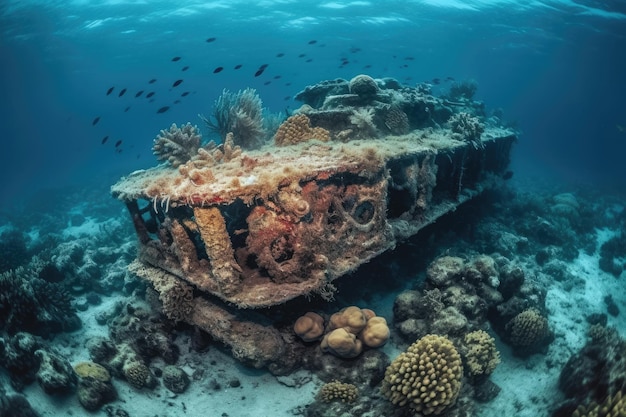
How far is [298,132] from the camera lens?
386 inches

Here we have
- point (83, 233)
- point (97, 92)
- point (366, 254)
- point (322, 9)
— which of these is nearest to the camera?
point (366, 254)

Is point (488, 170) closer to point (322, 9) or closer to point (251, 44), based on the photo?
point (322, 9)

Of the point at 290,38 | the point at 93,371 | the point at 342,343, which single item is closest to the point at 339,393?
the point at 342,343

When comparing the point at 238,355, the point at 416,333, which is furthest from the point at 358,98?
the point at 238,355

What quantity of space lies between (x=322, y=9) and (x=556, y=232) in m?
31.9

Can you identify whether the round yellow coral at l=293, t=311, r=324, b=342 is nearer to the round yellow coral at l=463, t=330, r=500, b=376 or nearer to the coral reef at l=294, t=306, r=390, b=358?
the coral reef at l=294, t=306, r=390, b=358

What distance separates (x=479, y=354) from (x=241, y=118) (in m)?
8.54

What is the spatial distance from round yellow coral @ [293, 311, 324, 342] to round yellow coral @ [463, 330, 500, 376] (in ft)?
8.82

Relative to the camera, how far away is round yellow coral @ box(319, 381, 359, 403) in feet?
18.5

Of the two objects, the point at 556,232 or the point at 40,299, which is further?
the point at 556,232

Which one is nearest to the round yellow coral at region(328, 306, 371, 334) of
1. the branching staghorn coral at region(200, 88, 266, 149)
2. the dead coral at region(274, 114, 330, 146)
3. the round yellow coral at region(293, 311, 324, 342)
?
the round yellow coral at region(293, 311, 324, 342)

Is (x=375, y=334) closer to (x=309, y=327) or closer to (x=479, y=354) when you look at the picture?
(x=309, y=327)

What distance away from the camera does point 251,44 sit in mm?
45750

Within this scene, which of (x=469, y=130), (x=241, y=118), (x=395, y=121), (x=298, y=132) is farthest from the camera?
(x=395, y=121)
